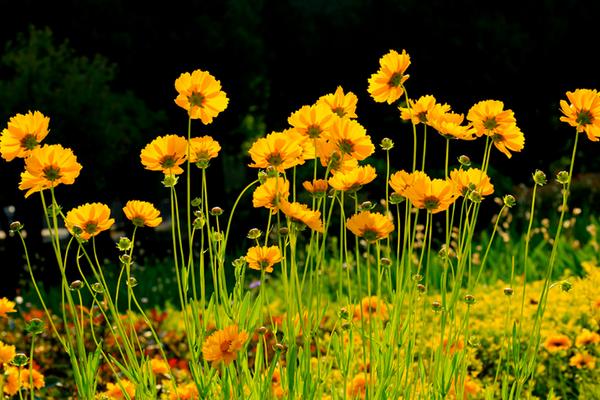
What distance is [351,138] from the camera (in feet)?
7.46

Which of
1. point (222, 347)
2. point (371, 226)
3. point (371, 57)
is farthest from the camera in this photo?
point (371, 57)

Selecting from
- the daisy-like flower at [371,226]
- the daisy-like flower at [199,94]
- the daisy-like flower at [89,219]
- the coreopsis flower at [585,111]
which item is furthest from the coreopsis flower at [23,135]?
the coreopsis flower at [585,111]

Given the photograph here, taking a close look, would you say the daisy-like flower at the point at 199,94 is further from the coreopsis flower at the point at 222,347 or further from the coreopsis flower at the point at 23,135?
the coreopsis flower at the point at 222,347

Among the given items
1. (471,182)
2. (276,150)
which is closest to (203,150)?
(276,150)

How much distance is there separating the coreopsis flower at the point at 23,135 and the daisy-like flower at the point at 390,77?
868 mm

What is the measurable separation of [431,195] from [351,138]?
26 centimetres

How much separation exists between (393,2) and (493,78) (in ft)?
6.28

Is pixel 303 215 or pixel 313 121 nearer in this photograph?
pixel 303 215

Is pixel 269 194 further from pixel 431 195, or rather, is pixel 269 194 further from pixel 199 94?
pixel 431 195

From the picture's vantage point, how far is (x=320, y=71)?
46.2 feet

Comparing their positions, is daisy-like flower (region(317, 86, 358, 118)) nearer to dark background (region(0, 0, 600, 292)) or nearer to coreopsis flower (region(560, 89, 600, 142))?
coreopsis flower (region(560, 89, 600, 142))

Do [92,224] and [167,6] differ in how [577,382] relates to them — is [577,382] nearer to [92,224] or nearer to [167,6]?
[92,224]

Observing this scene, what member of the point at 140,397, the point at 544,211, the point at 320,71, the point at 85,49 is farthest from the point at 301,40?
the point at 140,397

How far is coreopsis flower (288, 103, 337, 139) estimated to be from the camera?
7.45 ft
